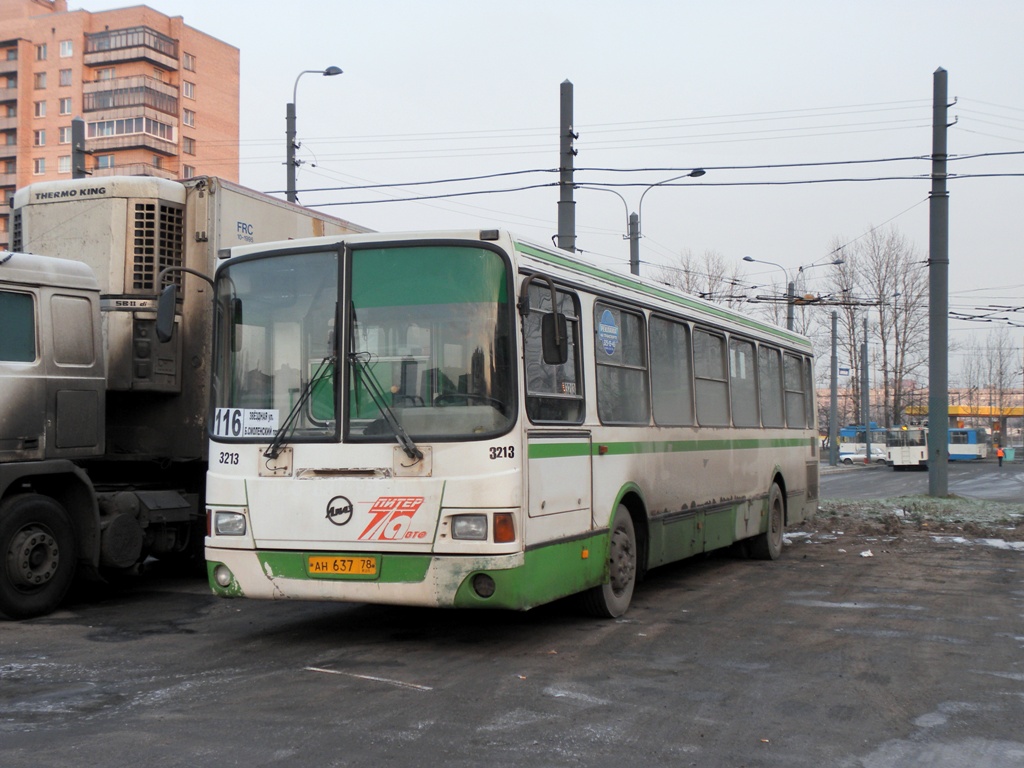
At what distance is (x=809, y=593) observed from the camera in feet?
34.8

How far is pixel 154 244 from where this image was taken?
10406 mm

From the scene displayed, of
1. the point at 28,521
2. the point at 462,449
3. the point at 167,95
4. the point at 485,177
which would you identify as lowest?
the point at 28,521

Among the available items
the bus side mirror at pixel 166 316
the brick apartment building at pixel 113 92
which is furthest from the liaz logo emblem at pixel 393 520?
the brick apartment building at pixel 113 92

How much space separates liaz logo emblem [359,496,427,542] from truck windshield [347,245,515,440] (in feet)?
1.38

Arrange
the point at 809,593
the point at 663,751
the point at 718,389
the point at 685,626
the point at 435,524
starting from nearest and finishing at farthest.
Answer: the point at 663,751 < the point at 435,524 < the point at 685,626 < the point at 809,593 < the point at 718,389

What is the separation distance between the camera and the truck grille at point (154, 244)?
1034cm

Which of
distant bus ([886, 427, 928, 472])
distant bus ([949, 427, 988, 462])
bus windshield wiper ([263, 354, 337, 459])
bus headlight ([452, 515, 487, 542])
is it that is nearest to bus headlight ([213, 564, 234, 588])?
bus windshield wiper ([263, 354, 337, 459])

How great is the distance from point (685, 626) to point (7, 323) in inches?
233

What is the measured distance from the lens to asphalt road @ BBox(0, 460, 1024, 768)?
5312 mm

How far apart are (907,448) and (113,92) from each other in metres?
59.9

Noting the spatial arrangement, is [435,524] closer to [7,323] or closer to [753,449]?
[7,323]

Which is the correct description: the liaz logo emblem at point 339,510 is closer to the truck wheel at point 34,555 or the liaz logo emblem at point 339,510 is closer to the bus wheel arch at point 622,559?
the bus wheel arch at point 622,559

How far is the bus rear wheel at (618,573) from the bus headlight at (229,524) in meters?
2.72

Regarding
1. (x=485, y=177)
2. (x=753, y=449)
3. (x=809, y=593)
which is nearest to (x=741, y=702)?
(x=809, y=593)
